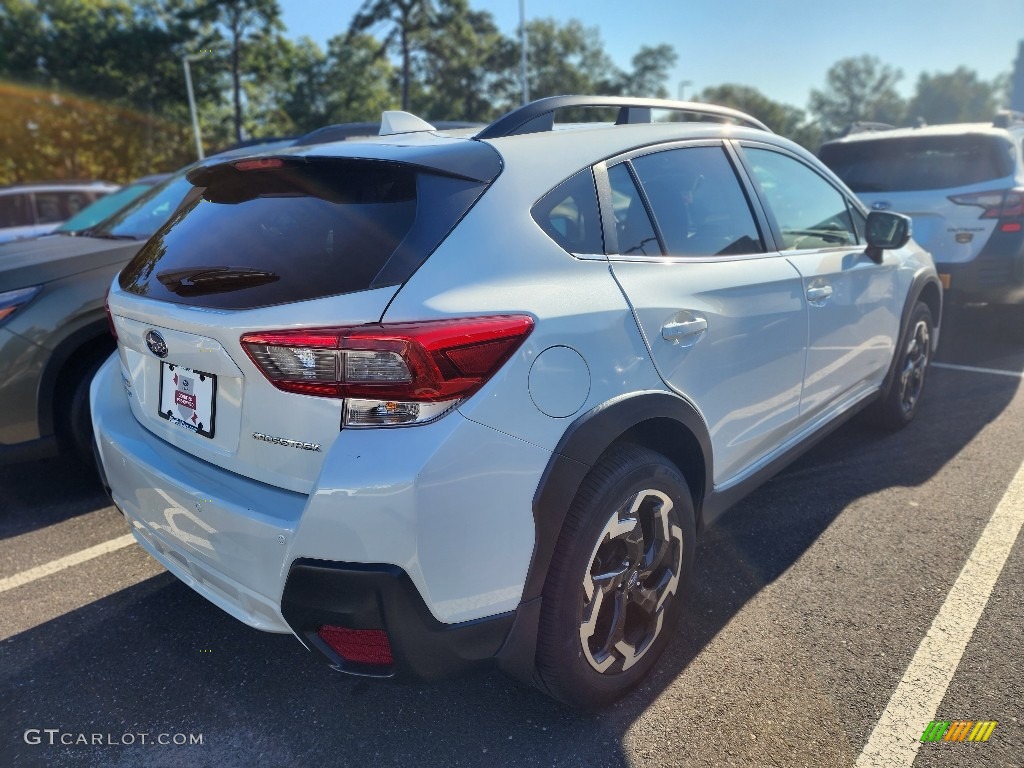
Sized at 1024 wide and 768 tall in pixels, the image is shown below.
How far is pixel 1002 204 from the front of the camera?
532cm

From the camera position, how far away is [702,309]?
2252mm

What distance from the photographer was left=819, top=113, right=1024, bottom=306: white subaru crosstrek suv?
5.36 metres

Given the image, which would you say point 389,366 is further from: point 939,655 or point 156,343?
point 939,655

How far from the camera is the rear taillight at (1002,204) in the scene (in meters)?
5.31

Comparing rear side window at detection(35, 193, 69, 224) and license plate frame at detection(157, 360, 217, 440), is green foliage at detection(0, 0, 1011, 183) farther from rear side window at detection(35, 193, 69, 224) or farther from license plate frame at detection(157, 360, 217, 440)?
license plate frame at detection(157, 360, 217, 440)

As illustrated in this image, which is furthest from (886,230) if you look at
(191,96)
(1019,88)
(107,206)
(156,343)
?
(191,96)

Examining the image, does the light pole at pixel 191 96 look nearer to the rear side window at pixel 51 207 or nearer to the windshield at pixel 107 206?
the rear side window at pixel 51 207

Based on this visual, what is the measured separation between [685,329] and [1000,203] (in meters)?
4.57

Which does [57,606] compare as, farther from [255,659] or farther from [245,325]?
[245,325]

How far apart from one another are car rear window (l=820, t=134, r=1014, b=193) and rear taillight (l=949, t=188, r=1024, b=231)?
161 millimetres

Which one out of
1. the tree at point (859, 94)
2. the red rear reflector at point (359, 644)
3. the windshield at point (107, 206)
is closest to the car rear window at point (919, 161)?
the red rear reflector at point (359, 644)

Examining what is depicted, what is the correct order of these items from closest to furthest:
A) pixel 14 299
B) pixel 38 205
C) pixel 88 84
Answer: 1. pixel 14 299
2. pixel 38 205
3. pixel 88 84

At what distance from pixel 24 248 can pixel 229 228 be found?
2.74 meters

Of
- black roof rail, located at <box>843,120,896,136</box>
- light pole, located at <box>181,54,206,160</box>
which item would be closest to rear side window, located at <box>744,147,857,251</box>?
black roof rail, located at <box>843,120,896,136</box>
